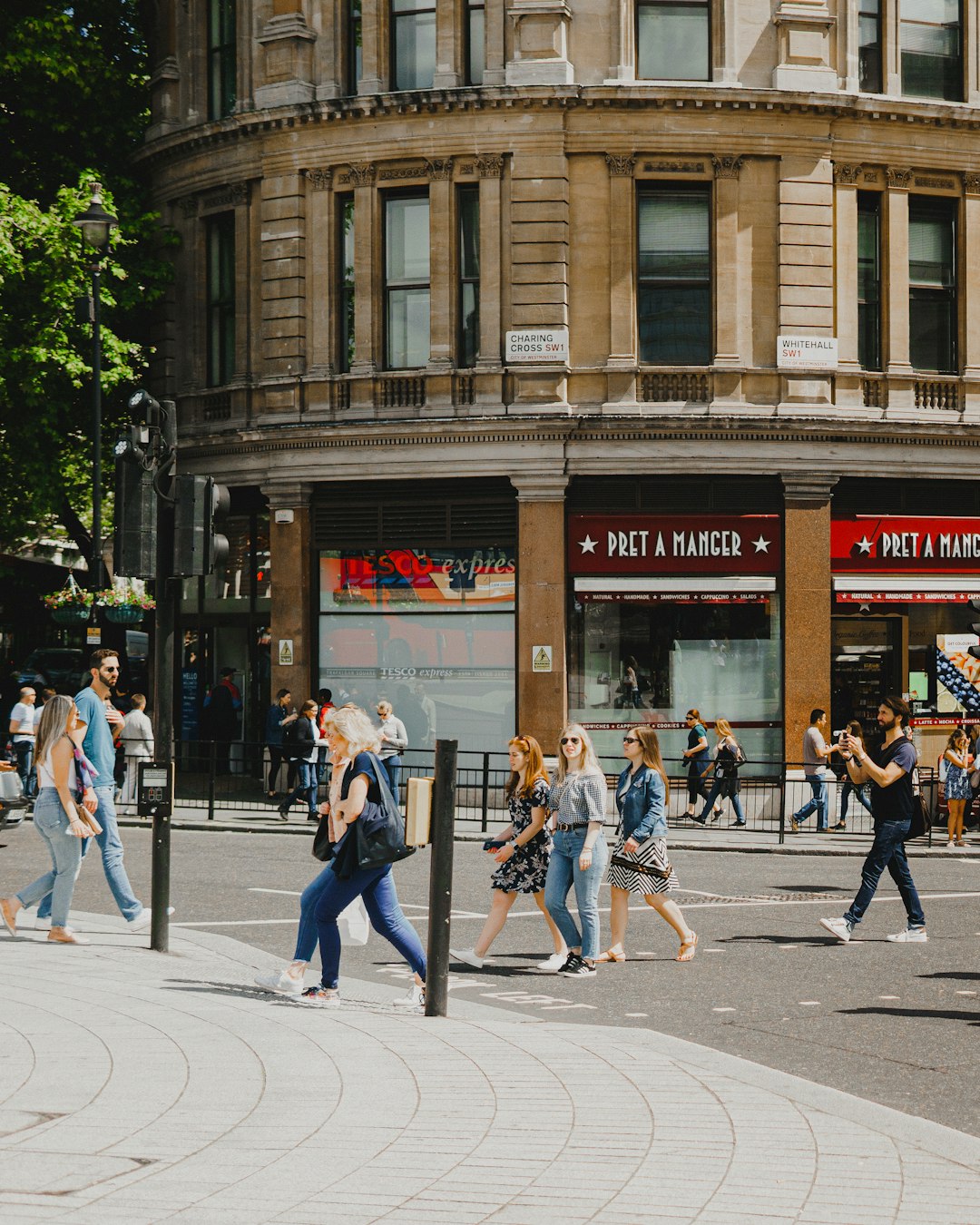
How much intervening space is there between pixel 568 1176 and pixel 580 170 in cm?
2147

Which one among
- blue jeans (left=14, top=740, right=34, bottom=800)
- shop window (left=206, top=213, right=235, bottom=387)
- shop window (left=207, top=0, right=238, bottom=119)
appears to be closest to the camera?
blue jeans (left=14, top=740, right=34, bottom=800)

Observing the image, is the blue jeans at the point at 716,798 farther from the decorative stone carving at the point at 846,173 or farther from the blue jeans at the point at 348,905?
the blue jeans at the point at 348,905

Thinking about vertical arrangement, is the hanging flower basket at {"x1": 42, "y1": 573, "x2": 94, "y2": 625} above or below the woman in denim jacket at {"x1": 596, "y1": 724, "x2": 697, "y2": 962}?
above

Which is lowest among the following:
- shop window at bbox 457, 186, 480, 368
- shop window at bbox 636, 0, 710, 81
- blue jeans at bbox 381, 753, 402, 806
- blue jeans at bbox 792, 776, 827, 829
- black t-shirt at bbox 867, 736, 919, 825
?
blue jeans at bbox 792, 776, 827, 829

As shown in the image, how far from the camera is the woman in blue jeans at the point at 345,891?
394 inches

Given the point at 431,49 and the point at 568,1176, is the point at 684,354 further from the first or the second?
the point at 568,1176

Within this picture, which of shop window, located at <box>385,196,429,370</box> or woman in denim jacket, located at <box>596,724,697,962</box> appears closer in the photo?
woman in denim jacket, located at <box>596,724,697,962</box>

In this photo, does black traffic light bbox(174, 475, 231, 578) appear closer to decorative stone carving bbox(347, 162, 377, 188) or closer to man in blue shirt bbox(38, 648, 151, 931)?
man in blue shirt bbox(38, 648, 151, 931)

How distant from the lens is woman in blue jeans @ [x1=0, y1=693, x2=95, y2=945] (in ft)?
39.3

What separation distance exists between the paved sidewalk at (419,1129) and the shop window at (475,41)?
19.7m

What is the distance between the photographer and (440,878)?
9.50m

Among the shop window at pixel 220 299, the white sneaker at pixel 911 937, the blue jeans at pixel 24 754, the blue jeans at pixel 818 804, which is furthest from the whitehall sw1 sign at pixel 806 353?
the white sneaker at pixel 911 937

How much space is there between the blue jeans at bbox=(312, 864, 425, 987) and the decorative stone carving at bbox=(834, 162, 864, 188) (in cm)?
1901

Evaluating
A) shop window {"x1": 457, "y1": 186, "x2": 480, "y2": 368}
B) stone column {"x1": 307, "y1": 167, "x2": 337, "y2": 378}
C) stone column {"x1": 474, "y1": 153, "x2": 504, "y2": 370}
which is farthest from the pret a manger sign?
stone column {"x1": 307, "y1": 167, "x2": 337, "y2": 378}
